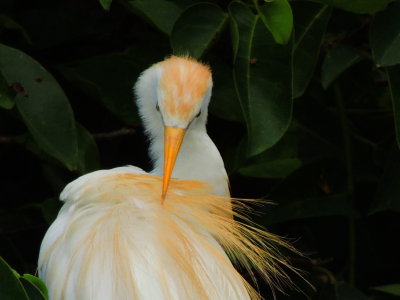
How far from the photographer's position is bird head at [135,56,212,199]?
205 cm

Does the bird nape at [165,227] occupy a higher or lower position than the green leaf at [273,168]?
lower

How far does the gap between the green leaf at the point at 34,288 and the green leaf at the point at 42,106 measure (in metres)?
0.64

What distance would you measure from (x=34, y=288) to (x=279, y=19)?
0.78 m

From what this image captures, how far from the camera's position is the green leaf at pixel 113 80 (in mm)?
2545

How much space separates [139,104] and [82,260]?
0.57 meters

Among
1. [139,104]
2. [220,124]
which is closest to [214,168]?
[139,104]

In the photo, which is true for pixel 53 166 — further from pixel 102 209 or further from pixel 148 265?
pixel 148 265

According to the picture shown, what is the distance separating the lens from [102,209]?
208 cm

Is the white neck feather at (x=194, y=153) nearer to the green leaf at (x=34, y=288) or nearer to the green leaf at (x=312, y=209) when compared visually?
the green leaf at (x=312, y=209)

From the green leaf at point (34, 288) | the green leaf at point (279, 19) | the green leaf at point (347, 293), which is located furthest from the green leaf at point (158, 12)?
the green leaf at point (34, 288)

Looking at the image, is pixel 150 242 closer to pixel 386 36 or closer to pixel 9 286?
pixel 9 286

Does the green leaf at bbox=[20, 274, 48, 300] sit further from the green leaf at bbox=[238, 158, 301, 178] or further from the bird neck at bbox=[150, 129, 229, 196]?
the green leaf at bbox=[238, 158, 301, 178]

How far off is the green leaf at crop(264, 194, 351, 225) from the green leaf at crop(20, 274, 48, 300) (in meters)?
0.93

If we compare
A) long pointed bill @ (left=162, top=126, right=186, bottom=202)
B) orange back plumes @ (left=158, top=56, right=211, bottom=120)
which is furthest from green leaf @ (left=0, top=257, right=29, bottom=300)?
orange back plumes @ (left=158, top=56, right=211, bottom=120)
